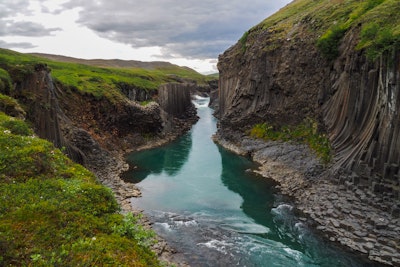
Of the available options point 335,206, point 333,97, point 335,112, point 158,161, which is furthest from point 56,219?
point 158,161

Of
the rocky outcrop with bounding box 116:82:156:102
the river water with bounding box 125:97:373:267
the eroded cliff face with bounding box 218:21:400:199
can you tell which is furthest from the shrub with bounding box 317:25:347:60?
the rocky outcrop with bounding box 116:82:156:102

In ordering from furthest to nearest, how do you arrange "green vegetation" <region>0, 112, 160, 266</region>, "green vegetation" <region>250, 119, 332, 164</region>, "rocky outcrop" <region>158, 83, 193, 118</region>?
"rocky outcrop" <region>158, 83, 193, 118</region>
"green vegetation" <region>250, 119, 332, 164</region>
"green vegetation" <region>0, 112, 160, 266</region>

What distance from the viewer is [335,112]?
3838cm

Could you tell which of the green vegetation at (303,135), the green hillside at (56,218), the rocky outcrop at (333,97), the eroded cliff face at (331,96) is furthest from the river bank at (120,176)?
the green vegetation at (303,135)

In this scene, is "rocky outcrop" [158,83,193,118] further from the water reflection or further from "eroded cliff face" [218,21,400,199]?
the water reflection

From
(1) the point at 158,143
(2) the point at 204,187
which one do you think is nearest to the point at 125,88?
(1) the point at 158,143

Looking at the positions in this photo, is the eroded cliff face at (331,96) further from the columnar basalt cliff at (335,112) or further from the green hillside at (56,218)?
the green hillside at (56,218)

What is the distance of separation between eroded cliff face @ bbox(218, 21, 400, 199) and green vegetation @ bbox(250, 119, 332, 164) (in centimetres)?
100

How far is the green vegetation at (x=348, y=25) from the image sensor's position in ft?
100

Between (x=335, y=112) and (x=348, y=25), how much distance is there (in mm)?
10230

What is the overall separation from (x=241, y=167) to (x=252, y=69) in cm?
1908

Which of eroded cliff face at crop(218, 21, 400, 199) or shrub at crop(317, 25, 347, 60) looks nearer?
eroded cliff face at crop(218, 21, 400, 199)

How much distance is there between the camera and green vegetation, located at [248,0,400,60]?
30.5 meters

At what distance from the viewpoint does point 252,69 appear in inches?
2265
